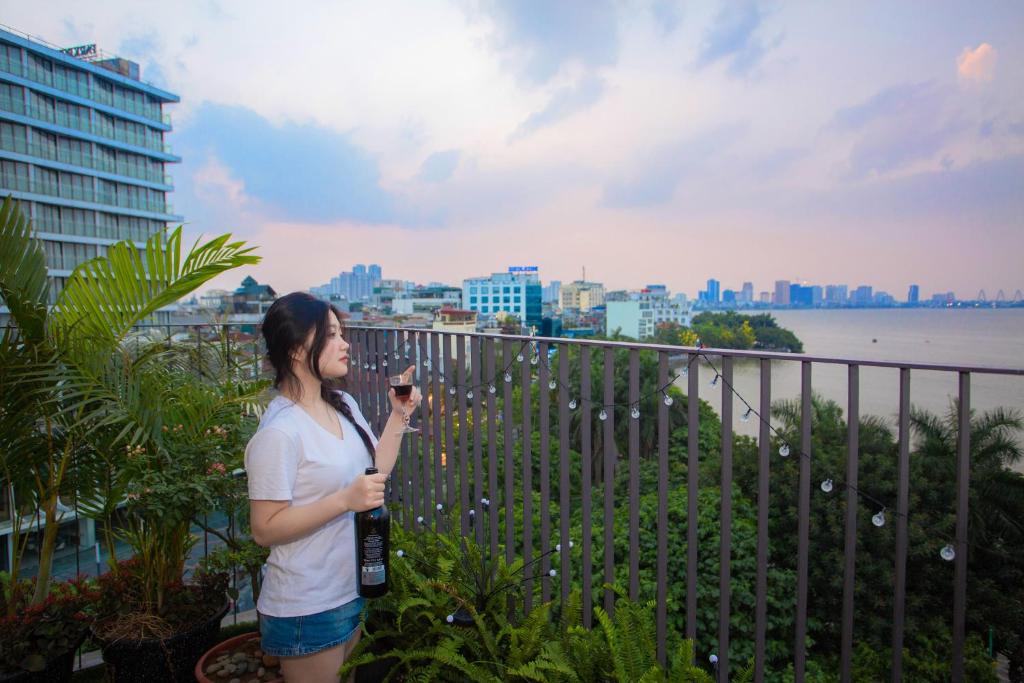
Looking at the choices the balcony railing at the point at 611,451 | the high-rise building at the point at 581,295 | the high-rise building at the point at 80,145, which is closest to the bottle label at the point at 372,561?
the balcony railing at the point at 611,451

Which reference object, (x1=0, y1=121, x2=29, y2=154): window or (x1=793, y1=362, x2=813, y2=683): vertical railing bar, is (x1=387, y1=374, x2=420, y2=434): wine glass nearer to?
(x1=793, y1=362, x2=813, y2=683): vertical railing bar

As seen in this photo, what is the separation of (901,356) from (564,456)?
3.49ft

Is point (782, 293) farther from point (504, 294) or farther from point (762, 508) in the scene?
point (762, 508)

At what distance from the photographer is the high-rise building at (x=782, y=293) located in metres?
48.5

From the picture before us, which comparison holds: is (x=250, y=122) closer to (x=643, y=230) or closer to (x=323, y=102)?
(x=323, y=102)

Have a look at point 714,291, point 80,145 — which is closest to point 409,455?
point 80,145

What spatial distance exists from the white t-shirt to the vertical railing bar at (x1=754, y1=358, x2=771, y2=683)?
1033 millimetres

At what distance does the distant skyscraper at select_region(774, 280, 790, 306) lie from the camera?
4851 cm

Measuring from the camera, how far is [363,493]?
1302mm

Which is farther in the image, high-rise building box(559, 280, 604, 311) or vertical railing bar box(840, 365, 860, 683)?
high-rise building box(559, 280, 604, 311)

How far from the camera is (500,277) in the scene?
42.4 m

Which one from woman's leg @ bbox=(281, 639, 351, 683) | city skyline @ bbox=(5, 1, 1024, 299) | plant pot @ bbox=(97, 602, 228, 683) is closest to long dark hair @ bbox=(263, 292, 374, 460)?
woman's leg @ bbox=(281, 639, 351, 683)

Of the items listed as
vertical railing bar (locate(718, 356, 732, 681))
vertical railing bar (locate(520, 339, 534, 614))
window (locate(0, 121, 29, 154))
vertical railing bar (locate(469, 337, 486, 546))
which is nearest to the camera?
vertical railing bar (locate(718, 356, 732, 681))

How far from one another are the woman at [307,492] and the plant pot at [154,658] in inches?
42.3
